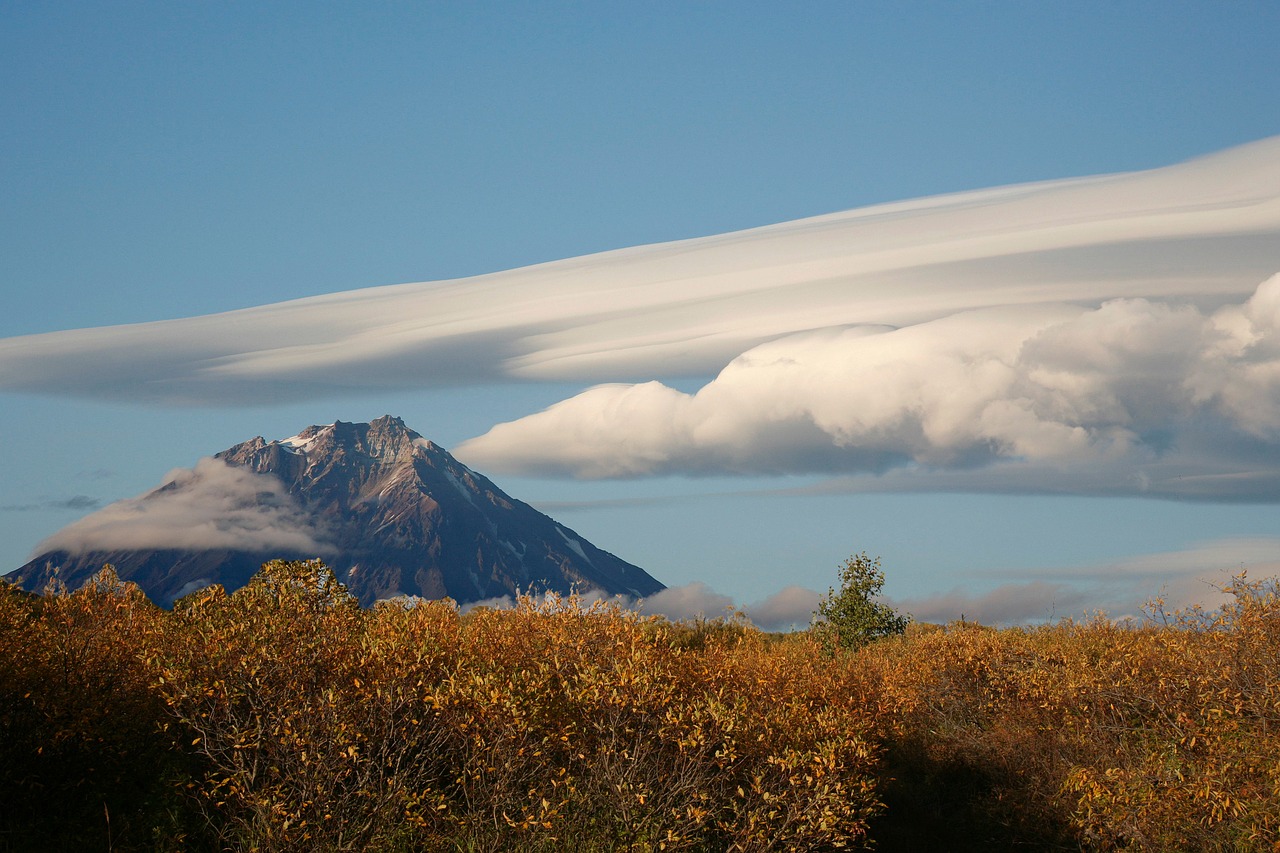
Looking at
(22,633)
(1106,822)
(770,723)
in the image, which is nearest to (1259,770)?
(1106,822)

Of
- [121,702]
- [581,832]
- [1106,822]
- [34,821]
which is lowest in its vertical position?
[1106,822]

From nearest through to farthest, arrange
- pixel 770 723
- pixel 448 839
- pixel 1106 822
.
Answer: pixel 448 839 < pixel 770 723 < pixel 1106 822

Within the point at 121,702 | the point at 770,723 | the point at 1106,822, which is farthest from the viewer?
the point at 1106,822

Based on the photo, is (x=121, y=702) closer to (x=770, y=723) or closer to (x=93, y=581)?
(x=93, y=581)

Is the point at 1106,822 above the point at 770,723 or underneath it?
underneath

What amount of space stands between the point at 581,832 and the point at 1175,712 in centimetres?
1705

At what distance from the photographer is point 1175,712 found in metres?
28.5

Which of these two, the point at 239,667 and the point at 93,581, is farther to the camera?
the point at 93,581

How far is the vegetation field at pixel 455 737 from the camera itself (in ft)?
63.7

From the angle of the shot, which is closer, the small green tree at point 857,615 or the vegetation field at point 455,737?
the vegetation field at point 455,737

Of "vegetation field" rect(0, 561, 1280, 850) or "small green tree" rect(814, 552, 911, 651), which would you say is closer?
"vegetation field" rect(0, 561, 1280, 850)

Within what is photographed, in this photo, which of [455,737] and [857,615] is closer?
[455,737]

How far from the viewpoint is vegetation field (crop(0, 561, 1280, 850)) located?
63.7 feet

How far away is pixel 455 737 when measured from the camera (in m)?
20.5
